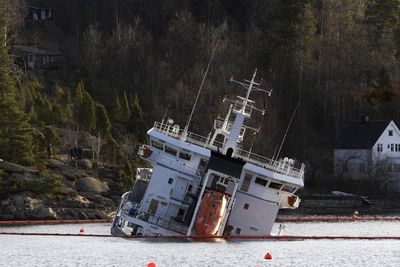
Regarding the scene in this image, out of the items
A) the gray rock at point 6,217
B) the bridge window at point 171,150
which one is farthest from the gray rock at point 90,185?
the bridge window at point 171,150

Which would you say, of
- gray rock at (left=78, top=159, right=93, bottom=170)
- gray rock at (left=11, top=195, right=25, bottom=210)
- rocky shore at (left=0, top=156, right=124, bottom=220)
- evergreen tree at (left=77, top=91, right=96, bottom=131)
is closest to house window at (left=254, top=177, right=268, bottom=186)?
rocky shore at (left=0, top=156, right=124, bottom=220)

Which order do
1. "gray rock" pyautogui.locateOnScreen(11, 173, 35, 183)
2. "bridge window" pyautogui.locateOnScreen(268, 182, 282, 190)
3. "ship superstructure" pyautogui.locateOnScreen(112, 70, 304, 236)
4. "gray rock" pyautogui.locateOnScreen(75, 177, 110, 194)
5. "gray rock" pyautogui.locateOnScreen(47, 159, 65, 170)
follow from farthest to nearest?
"gray rock" pyautogui.locateOnScreen(47, 159, 65, 170) → "gray rock" pyautogui.locateOnScreen(75, 177, 110, 194) → "gray rock" pyautogui.locateOnScreen(11, 173, 35, 183) → "bridge window" pyautogui.locateOnScreen(268, 182, 282, 190) → "ship superstructure" pyautogui.locateOnScreen(112, 70, 304, 236)

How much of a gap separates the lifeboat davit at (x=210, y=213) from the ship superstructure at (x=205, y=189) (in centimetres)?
5

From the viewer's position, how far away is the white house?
110m

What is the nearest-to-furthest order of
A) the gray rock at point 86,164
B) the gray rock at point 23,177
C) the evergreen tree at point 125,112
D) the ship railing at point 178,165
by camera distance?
the ship railing at point 178,165 → the gray rock at point 23,177 → the gray rock at point 86,164 → the evergreen tree at point 125,112

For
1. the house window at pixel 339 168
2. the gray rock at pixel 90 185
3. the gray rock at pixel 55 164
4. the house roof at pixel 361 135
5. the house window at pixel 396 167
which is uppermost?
the house roof at pixel 361 135

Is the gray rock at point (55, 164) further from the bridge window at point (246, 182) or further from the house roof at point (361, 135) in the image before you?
the bridge window at point (246, 182)

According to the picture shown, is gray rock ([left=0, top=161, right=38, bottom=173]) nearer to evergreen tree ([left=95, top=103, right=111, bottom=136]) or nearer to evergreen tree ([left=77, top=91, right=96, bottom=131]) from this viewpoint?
evergreen tree ([left=77, top=91, right=96, bottom=131])

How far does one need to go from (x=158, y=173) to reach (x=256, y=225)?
5268 millimetres

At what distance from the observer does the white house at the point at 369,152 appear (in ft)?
362

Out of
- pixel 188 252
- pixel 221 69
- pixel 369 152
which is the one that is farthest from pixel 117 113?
pixel 188 252

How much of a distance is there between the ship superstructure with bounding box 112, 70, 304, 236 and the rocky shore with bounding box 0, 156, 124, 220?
22406 mm

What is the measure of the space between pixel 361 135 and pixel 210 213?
194 feet

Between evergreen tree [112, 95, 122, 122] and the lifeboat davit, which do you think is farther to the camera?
evergreen tree [112, 95, 122, 122]
